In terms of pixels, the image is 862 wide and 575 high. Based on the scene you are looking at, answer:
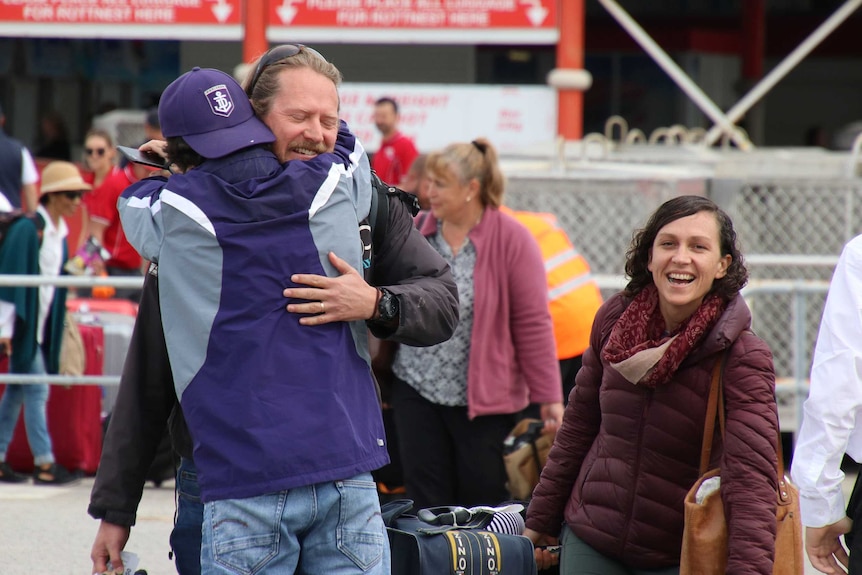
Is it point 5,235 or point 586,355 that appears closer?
point 586,355

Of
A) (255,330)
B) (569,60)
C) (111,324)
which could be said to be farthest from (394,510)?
(569,60)

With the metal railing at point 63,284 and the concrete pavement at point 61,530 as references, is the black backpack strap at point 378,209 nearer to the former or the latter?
the concrete pavement at point 61,530

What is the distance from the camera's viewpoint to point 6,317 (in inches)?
264

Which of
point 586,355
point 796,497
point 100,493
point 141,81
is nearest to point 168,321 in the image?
point 100,493

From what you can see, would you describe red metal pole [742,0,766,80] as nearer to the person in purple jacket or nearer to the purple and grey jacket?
the person in purple jacket

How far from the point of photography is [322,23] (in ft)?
39.2

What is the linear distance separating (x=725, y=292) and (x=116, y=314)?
5023 mm

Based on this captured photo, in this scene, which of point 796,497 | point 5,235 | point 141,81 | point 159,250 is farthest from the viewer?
point 141,81

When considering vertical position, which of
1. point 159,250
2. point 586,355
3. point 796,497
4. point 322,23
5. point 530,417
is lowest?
point 530,417

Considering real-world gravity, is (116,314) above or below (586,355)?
below

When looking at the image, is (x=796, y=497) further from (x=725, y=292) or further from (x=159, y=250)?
(x=159, y=250)

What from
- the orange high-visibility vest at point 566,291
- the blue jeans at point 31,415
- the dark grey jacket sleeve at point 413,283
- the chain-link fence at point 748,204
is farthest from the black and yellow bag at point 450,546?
the chain-link fence at point 748,204

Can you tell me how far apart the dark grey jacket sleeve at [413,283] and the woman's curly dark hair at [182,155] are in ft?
1.53

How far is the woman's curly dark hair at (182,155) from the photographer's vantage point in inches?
108
